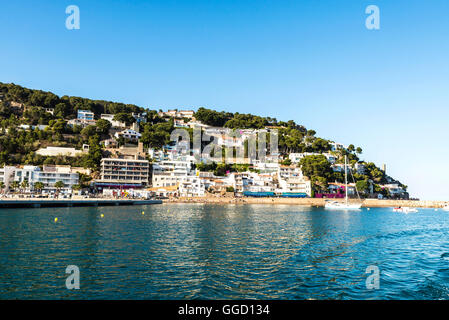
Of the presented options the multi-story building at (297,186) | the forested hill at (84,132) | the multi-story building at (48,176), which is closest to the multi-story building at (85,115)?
the forested hill at (84,132)

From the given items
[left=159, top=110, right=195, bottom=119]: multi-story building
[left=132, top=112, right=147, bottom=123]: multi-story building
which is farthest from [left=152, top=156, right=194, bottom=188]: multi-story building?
[left=159, top=110, right=195, bottom=119]: multi-story building

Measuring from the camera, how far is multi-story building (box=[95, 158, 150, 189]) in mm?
94312

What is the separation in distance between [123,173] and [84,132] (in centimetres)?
2897

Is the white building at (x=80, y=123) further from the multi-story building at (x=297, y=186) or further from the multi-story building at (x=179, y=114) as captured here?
the multi-story building at (x=297, y=186)

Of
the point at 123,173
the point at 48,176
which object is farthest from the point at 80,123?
the point at 48,176

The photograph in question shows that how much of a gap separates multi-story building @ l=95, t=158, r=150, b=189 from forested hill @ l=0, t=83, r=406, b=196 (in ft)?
15.2

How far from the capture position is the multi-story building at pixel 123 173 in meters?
94.3

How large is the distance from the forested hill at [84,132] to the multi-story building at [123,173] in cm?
462

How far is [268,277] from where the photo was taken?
1515 cm

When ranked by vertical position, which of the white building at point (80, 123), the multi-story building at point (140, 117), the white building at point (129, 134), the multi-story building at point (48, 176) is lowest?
the multi-story building at point (48, 176)

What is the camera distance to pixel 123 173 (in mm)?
96125

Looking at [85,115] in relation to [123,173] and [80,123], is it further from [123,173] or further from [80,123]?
[123,173]
